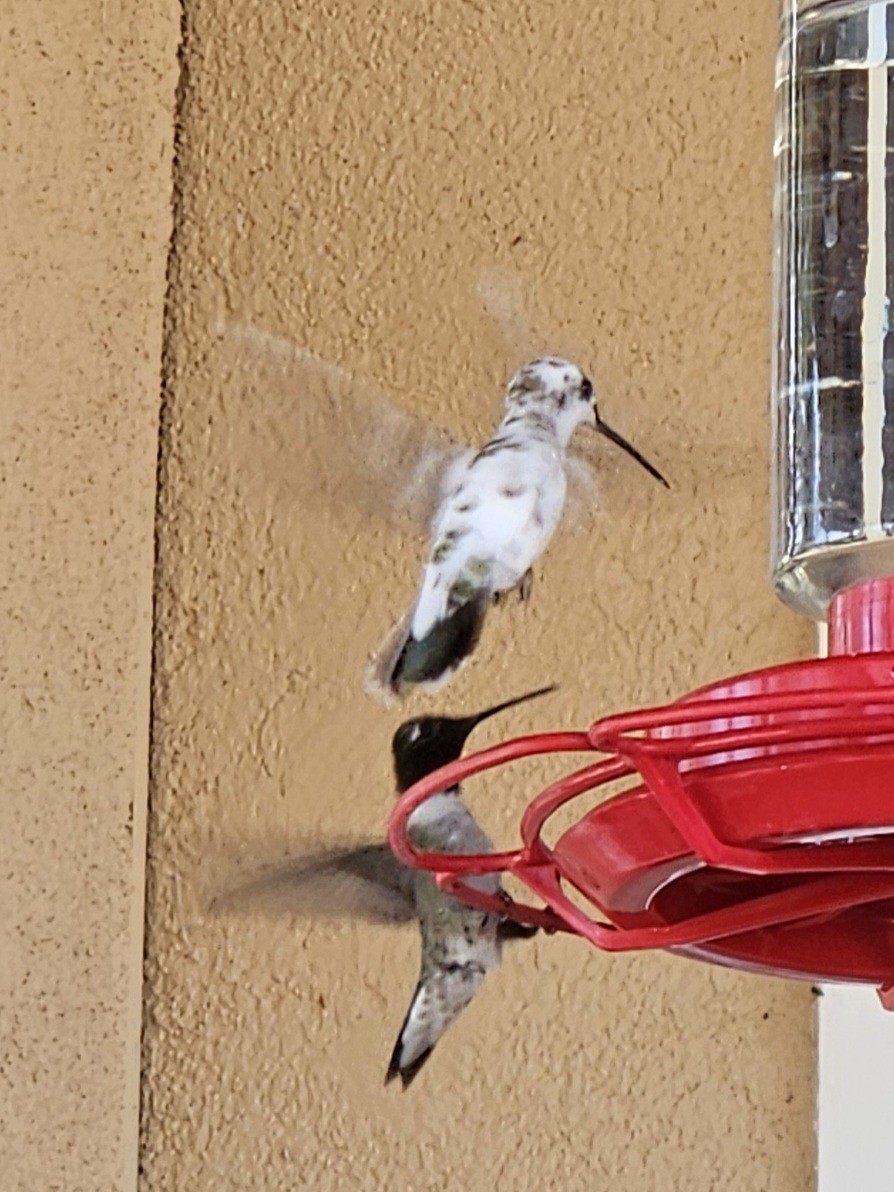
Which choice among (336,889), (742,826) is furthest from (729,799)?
(336,889)

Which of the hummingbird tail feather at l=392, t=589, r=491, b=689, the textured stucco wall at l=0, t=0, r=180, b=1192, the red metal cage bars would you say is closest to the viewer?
the red metal cage bars

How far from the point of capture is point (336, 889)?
85cm

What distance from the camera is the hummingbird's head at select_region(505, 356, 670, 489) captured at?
0.94 metres

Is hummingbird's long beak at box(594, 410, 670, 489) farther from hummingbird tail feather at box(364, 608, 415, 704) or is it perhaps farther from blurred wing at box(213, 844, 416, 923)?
blurred wing at box(213, 844, 416, 923)

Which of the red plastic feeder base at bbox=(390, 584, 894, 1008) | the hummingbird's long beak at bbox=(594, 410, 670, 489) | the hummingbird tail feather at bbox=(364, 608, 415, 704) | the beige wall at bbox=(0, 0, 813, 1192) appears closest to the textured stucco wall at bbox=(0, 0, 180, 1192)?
the beige wall at bbox=(0, 0, 813, 1192)

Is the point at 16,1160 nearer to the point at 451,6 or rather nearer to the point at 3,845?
the point at 3,845

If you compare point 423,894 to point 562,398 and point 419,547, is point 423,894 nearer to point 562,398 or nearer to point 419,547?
point 419,547

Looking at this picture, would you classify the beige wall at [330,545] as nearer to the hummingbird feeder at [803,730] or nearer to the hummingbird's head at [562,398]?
the hummingbird's head at [562,398]

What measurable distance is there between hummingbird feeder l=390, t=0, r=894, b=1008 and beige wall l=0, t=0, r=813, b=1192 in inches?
9.3

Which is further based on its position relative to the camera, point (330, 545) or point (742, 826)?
point (330, 545)

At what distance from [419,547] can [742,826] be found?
56 centimetres

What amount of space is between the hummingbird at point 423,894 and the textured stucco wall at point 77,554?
0.08 meters

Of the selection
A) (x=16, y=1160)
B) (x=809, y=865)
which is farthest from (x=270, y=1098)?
(x=809, y=865)

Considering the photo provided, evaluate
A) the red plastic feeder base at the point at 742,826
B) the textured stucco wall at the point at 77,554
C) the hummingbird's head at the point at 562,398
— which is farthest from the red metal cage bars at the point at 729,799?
the hummingbird's head at the point at 562,398
